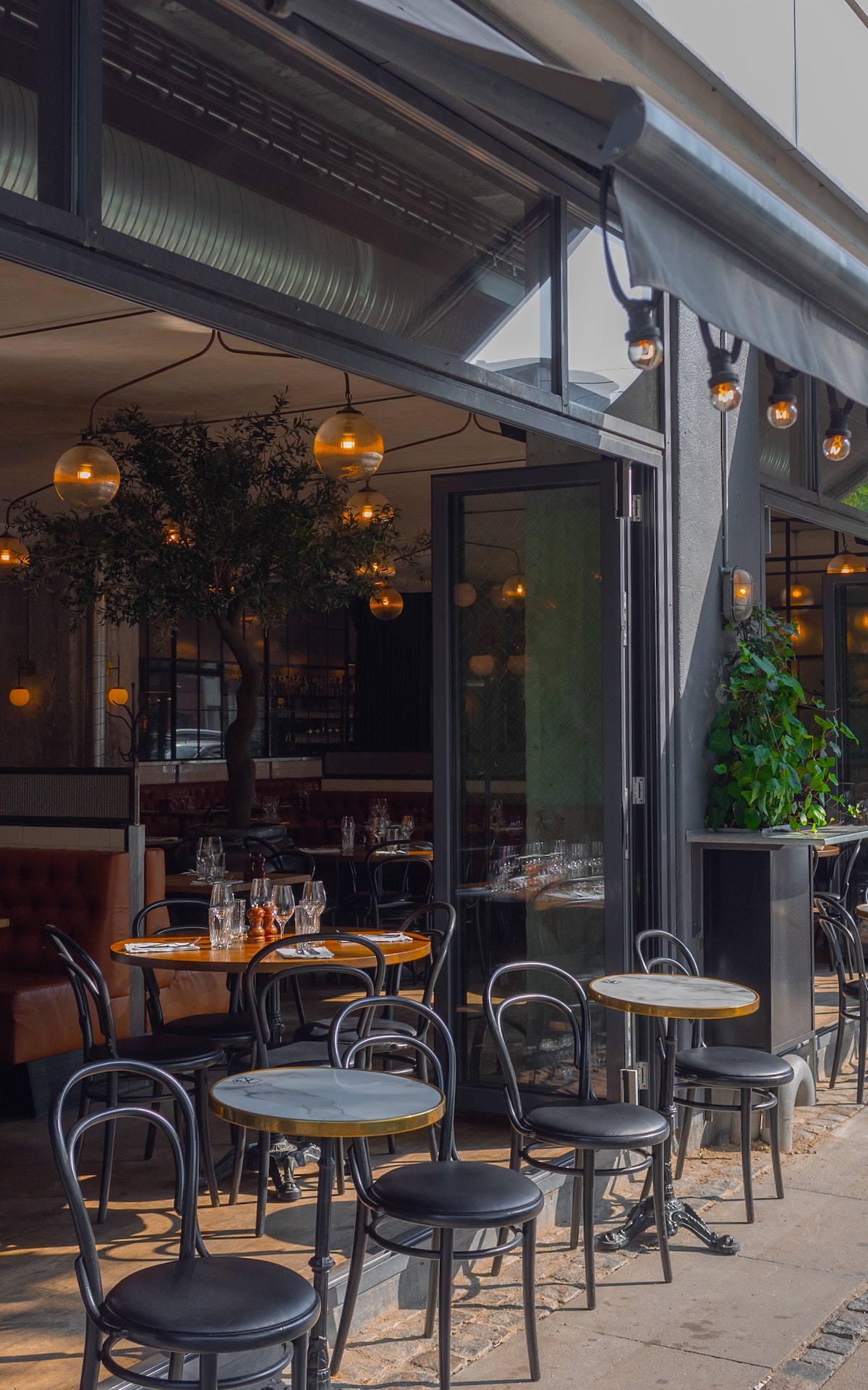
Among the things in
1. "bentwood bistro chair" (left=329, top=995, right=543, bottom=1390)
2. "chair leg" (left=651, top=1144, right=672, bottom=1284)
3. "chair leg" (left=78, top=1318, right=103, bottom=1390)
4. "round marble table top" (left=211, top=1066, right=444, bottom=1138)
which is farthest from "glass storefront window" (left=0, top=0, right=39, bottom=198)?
"chair leg" (left=651, top=1144, right=672, bottom=1284)

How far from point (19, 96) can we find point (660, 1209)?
3.31m

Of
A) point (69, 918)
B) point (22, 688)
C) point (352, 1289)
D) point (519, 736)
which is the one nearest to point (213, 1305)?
point (352, 1289)

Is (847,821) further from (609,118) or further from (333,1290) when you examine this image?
(609,118)

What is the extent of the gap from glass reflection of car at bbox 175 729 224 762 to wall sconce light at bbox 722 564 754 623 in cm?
989

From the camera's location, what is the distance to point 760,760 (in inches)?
208

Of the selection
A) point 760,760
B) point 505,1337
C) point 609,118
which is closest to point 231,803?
point 760,760

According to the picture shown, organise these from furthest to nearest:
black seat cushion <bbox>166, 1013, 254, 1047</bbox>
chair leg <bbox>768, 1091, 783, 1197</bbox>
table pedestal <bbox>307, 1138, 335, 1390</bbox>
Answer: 1. chair leg <bbox>768, 1091, 783, 1197</bbox>
2. black seat cushion <bbox>166, 1013, 254, 1047</bbox>
3. table pedestal <bbox>307, 1138, 335, 1390</bbox>

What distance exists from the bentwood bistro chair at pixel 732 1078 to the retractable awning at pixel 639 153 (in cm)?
238

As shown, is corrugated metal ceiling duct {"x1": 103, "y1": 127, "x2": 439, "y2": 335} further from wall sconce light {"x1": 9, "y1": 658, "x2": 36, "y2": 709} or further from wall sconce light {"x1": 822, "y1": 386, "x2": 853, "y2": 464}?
wall sconce light {"x1": 9, "y1": 658, "x2": 36, "y2": 709}

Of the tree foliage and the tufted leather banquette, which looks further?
the tree foliage

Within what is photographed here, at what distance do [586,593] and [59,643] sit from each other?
32.2ft

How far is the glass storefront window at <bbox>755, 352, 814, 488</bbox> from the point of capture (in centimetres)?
644

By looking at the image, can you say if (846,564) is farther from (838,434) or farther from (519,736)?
(519,736)

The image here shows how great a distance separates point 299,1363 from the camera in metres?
2.56
